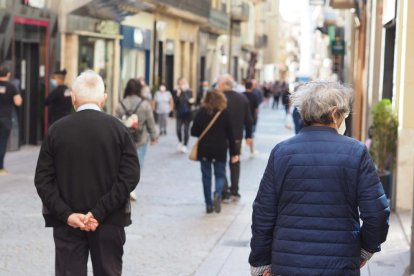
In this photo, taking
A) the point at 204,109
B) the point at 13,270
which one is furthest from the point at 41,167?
the point at 204,109

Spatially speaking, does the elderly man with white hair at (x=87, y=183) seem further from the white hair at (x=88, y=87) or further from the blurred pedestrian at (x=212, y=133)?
the blurred pedestrian at (x=212, y=133)

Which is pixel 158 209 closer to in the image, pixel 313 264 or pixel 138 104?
pixel 138 104

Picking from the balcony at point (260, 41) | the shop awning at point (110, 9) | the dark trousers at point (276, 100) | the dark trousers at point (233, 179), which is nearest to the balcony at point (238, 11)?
the dark trousers at point (276, 100)

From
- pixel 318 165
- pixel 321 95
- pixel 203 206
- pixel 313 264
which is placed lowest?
pixel 203 206

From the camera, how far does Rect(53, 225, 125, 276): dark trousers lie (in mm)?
6223

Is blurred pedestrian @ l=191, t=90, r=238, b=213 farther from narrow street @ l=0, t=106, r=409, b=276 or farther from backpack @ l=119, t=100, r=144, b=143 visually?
backpack @ l=119, t=100, r=144, b=143

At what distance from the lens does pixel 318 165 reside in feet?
16.7

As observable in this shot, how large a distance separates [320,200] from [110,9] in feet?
85.2

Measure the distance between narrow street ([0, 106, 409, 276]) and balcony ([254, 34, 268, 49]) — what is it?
222 ft

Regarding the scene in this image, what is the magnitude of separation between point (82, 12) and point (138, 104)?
14.4 meters

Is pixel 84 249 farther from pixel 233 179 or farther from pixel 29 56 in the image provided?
pixel 29 56

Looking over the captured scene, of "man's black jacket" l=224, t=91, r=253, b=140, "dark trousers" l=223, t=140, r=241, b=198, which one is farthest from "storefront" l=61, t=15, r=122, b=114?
"dark trousers" l=223, t=140, r=241, b=198

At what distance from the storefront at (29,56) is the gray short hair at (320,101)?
16627 mm

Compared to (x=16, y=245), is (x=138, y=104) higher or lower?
higher
